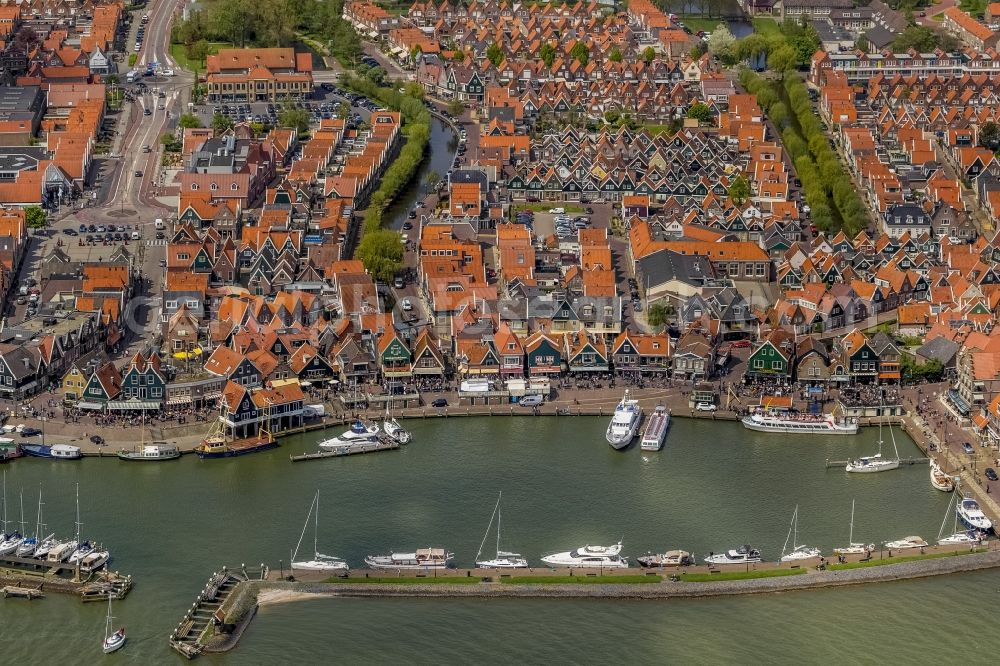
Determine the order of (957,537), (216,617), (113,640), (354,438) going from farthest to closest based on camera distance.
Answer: (354,438)
(957,537)
(216,617)
(113,640)

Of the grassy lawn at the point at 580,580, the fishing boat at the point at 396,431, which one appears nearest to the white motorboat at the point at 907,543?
the grassy lawn at the point at 580,580

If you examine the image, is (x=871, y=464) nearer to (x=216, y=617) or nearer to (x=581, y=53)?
(x=216, y=617)

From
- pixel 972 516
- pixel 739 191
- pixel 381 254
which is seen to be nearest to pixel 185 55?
pixel 739 191

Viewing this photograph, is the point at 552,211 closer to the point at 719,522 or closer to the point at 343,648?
the point at 719,522

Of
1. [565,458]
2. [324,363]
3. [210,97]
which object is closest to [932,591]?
[565,458]

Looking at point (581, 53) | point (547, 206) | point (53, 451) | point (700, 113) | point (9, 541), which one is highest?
point (581, 53)

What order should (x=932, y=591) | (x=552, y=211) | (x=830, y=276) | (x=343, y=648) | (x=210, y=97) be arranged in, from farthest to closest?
1. (x=210, y=97)
2. (x=552, y=211)
3. (x=830, y=276)
4. (x=932, y=591)
5. (x=343, y=648)

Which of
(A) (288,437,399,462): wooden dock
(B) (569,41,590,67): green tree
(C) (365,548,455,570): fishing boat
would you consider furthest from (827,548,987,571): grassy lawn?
(B) (569,41,590,67): green tree
